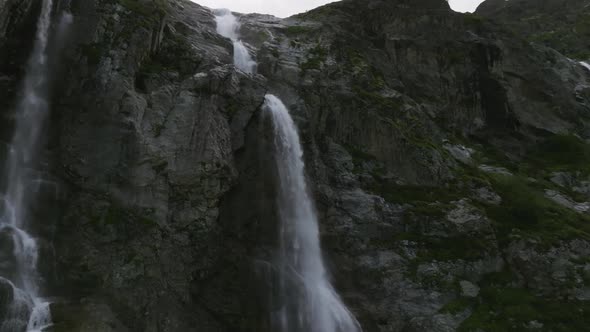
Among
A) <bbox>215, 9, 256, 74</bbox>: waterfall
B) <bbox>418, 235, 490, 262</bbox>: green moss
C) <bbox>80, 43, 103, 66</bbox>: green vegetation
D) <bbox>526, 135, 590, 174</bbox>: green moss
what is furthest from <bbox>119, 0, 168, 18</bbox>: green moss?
<bbox>526, 135, 590, 174</bbox>: green moss

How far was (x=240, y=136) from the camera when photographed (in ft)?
88.7

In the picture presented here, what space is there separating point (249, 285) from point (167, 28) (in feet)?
61.2

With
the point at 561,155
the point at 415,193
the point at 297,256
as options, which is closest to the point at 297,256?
the point at 297,256

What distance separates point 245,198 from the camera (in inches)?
1020

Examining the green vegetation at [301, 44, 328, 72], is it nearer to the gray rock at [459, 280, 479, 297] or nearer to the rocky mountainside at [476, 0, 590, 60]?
the gray rock at [459, 280, 479, 297]

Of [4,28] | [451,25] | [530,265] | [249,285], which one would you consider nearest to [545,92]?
[451,25]

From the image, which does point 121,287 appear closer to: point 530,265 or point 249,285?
point 249,285

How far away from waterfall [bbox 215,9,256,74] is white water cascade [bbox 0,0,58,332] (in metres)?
12.3

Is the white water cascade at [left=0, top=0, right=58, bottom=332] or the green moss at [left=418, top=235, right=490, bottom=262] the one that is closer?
the white water cascade at [left=0, top=0, right=58, bottom=332]

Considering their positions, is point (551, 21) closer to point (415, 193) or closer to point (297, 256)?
point (415, 193)

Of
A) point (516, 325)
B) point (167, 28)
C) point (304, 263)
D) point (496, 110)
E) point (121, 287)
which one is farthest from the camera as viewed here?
point (496, 110)

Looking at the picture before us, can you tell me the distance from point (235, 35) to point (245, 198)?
20.5 m

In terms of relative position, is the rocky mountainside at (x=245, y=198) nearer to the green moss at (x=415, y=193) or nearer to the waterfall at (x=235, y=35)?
the green moss at (x=415, y=193)

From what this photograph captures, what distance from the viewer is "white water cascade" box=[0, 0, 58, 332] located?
17594 millimetres
